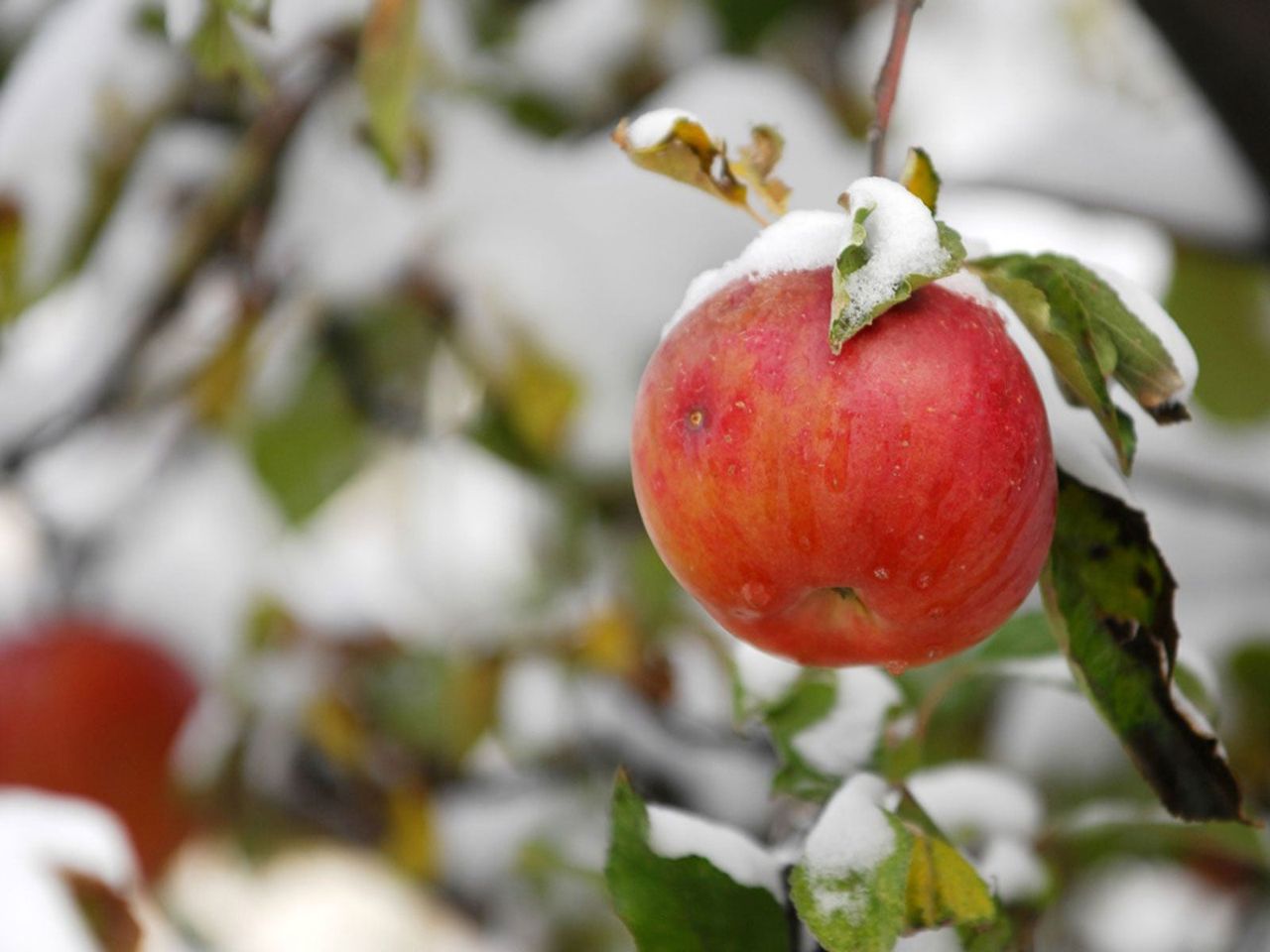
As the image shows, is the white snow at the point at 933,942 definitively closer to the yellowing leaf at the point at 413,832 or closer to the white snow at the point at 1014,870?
the white snow at the point at 1014,870

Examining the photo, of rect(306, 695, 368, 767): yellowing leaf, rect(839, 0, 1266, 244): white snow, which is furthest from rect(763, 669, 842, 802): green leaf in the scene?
rect(306, 695, 368, 767): yellowing leaf

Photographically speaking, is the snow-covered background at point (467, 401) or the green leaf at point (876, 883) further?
the snow-covered background at point (467, 401)

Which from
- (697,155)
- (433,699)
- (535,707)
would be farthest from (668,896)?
(535,707)

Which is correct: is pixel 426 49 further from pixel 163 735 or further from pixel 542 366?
pixel 163 735

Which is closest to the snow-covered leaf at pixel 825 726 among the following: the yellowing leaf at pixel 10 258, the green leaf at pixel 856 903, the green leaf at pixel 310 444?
the green leaf at pixel 856 903

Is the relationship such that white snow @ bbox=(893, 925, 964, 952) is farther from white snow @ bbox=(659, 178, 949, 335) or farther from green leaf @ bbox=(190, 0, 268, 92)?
green leaf @ bbox=(190, 0, 268, 92)
